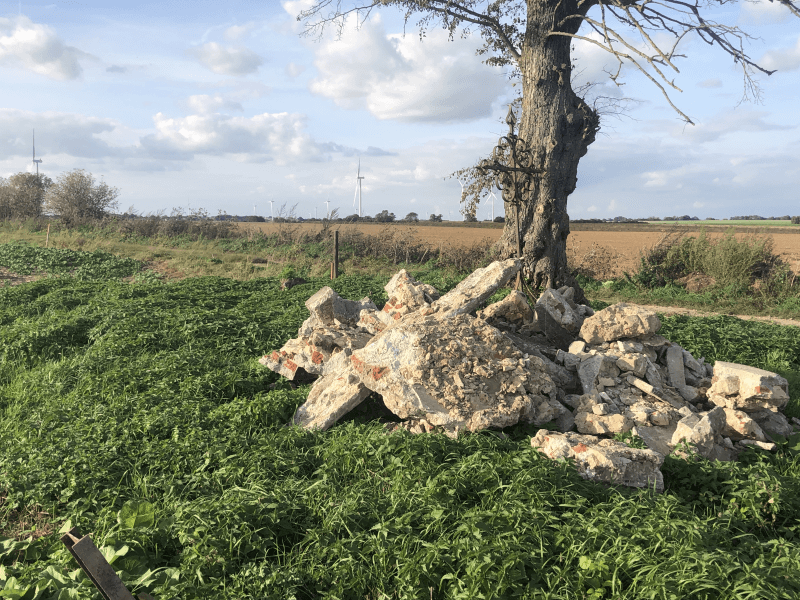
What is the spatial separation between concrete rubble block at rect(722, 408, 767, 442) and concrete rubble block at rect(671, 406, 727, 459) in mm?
260

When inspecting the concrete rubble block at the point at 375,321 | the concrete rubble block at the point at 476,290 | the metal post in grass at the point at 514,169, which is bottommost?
the concrete rubble block at the point at 375,321

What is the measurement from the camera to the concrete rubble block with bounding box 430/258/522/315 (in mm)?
6996

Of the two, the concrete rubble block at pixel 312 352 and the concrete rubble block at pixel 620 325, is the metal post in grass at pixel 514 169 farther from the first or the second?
the concrete rubble block at pixel 312 352

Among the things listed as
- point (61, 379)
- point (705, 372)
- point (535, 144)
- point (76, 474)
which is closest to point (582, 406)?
point (705, 372)

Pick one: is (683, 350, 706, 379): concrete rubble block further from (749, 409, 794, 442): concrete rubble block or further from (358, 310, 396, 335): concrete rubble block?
(358, 310, 396, 335): concrete rubble block

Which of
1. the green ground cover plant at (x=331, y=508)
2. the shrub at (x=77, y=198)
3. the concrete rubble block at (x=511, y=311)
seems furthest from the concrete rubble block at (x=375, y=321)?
the shrub at (x=77, y=198)

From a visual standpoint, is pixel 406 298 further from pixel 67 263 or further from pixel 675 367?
pixel 67 263

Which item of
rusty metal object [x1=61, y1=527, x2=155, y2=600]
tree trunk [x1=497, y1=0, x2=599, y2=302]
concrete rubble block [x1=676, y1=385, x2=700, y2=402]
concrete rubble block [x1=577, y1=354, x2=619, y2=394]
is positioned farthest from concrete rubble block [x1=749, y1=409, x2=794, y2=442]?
rusty metal object [x1=61, y1=527, x2=155, y2=600]

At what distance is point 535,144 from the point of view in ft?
37.8

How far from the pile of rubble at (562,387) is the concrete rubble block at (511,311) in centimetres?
50

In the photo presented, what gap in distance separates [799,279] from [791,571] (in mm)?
15566

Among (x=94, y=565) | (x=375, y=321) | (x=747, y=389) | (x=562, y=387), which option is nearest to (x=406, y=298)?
(x=375, y=321)

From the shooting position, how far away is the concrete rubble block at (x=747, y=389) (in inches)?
217

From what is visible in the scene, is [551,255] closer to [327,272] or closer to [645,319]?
[645,319]
